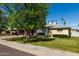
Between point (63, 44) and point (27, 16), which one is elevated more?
point (27, 16)

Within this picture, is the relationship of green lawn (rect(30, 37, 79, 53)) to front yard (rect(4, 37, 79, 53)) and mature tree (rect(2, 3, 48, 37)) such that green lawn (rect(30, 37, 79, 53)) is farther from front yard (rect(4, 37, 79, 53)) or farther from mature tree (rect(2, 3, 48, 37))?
mature tree (rect(2, 3, 48, 37))

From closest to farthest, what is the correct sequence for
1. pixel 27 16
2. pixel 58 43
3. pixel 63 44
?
1. pixel 63 44
2. pixel 58 43
3. pixel 27 16

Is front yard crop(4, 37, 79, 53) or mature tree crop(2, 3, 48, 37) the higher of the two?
mature tree crop(2, 3, 48, 37)

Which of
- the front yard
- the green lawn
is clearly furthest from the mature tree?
the green lawn

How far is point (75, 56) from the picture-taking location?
658 inches

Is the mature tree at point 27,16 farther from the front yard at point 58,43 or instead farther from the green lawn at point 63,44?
the green lawn at point 63,44

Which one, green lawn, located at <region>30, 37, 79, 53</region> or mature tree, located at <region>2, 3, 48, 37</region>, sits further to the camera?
mature tree, located at <region>2, 3, 48, 37</region>

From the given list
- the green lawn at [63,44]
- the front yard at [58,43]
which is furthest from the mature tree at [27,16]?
the green lawn at [63,44]

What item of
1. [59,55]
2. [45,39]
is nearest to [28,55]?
[59,55]

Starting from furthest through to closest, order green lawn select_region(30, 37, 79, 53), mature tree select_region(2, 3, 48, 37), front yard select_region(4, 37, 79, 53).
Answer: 1. mature tree select_region(2, 3, 48, 37)
2. front yard select_region(4, 37, 79, 53)
3. green lawn select_region(30, 37, 79, 53)

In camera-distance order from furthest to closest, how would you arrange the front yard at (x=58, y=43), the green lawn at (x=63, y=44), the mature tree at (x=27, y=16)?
the mature tree at (x=27, y=16)
the front yard at (x=58, y=43)
the green lawn at (x=63, y=44)

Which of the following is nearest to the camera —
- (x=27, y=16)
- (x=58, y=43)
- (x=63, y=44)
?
(x=63, y=44)

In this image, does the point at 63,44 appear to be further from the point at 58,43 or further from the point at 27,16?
the point at 27,16

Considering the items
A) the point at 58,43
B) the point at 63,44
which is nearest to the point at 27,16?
the point at 58,43
